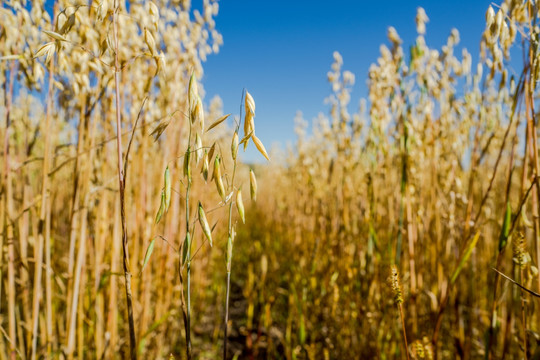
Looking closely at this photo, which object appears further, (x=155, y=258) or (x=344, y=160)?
(x=344, y=160)

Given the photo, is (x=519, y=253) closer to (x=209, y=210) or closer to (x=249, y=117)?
(x=249, y=117)

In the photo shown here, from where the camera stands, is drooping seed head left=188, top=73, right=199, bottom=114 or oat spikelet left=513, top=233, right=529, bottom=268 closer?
drooping seed head left=188, top=73, right=199, bottom=114

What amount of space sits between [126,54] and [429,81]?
1207 millimetres

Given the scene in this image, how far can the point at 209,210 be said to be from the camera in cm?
118

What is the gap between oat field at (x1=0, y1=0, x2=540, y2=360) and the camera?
70 centimetres

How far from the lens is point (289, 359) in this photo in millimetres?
1384

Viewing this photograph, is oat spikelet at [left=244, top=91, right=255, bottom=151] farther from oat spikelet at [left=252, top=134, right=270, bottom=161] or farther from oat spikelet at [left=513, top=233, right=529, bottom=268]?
oat spikelet at [left=513, top=233, right=529, bottom=268]

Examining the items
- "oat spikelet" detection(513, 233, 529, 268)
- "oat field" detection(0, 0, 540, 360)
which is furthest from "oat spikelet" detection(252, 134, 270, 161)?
"oat spikelet" detection(513, 233, 529, 268)

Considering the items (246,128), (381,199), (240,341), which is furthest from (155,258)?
(381,199)

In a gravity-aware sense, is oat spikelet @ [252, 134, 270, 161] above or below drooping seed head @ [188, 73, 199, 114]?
below

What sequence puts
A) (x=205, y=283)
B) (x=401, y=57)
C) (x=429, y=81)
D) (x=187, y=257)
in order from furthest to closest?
(x=205, y=283)
(x=429, y=81)
(x=401, y=57)
(x=187, y=257)

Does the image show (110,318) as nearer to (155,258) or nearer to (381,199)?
(155,258)

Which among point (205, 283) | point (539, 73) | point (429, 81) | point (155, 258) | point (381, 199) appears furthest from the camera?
point (205, 283)

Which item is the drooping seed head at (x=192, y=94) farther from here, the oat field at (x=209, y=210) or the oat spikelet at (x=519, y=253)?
the oat spikelet at (x=519, y=253)
